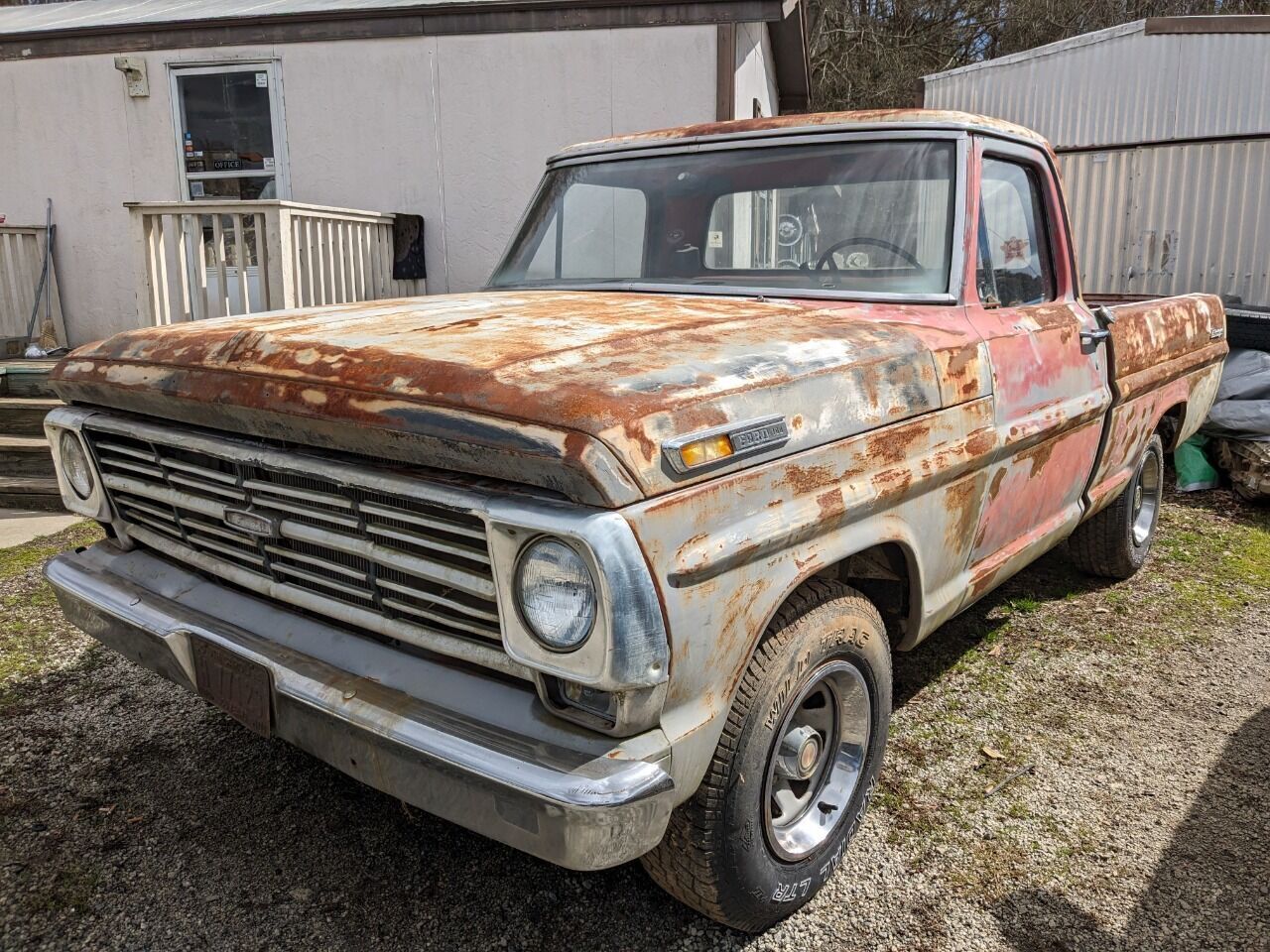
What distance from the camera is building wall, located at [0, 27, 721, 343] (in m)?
7.57

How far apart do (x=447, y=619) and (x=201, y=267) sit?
19.0 feet

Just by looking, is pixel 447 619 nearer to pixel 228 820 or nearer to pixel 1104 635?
pixel 228 820

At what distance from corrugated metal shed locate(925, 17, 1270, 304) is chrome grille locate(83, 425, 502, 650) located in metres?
8.43

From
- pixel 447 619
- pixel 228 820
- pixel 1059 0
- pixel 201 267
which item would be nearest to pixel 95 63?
pixel 201 267

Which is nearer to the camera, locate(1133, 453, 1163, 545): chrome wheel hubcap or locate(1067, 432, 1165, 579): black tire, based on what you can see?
locate(1067, 432, 1165, 579): black tire

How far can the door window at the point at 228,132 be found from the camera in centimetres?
819

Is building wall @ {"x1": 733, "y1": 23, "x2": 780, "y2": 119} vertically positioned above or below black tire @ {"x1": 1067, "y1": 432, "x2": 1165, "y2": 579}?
above

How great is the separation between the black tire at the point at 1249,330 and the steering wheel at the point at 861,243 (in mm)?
4472

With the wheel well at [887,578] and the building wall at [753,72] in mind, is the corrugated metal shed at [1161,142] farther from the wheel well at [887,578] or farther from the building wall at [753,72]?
the wheel well at [887,578]

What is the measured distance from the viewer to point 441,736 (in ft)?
6.01

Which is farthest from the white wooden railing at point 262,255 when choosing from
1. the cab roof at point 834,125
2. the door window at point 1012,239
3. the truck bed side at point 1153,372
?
the truck bed side at point 1153,372

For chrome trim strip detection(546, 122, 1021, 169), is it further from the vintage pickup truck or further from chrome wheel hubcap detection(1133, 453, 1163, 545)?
chrome wheel hubcap detection(1133, 453, 1163, 545)

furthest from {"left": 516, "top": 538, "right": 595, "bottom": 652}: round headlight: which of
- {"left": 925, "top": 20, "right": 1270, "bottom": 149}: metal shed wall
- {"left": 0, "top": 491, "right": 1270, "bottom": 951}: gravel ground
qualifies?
{"left": 925, "top": 20, "right": 1270, "bottom": 149}: metal shed wall

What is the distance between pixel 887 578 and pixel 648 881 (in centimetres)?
101
